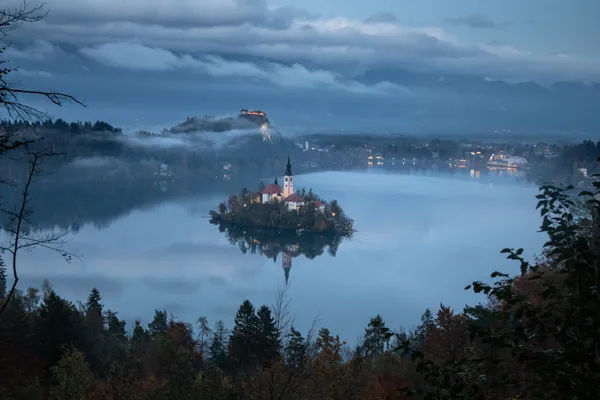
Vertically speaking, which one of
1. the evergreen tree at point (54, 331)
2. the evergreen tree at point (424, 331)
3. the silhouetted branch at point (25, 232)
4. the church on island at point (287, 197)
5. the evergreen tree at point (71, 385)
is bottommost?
the church on island at point (287, 197)

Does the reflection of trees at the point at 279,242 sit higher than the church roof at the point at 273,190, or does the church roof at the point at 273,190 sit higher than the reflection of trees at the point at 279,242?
the church roof at the point at 273,190

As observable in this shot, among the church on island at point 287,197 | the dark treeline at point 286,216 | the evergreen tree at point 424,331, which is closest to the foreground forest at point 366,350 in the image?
the evergreen tree at point 424,331

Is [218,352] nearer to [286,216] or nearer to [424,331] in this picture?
[424,331]

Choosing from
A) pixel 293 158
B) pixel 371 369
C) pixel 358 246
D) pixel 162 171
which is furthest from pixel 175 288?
pixel 293 158

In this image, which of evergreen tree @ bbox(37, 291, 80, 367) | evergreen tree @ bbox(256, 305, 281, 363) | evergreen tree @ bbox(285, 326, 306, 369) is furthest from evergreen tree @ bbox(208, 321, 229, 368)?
evergreen tree @ bbox(37, 291, 80, 367)

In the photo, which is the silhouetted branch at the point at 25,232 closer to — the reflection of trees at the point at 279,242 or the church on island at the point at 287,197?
the reflection of trees at the point at 279,242

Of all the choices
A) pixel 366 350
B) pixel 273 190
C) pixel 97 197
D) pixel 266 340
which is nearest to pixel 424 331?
pixel 366 350

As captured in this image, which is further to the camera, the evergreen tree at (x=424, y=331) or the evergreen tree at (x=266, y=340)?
the evergreen tree at (x=266, y=340)

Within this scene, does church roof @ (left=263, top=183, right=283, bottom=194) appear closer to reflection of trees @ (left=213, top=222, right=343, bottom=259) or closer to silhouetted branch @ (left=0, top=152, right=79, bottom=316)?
reflection of trees @ (left=213, top=222, right=343, bottom=259)
